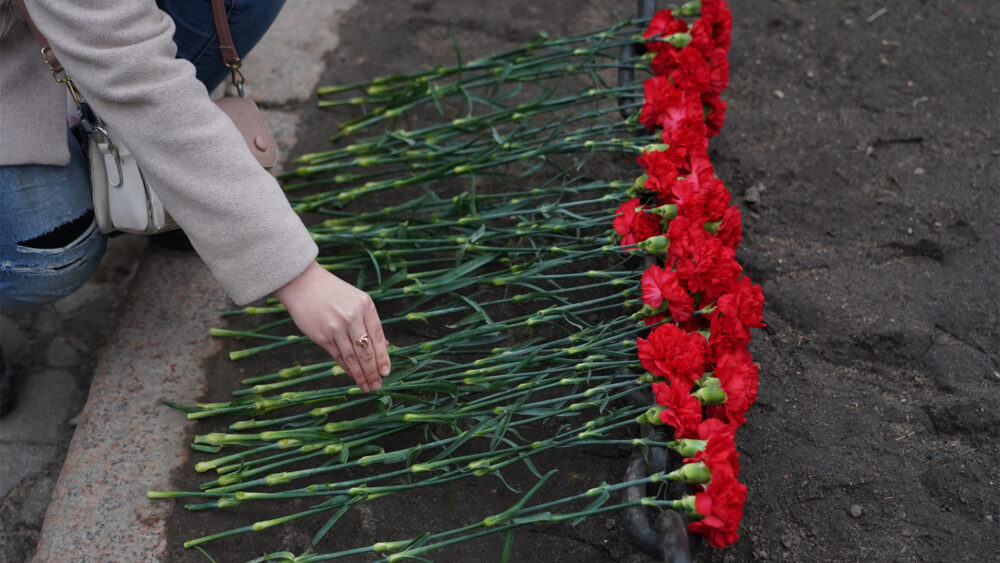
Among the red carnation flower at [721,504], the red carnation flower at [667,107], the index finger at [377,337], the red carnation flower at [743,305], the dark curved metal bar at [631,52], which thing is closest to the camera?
the red carnation flower at [721,504]

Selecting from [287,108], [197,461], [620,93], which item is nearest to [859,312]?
[620,93]

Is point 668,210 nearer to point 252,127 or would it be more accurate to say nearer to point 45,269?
point 252,127

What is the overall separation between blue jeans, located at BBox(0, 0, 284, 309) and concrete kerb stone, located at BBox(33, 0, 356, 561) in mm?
161

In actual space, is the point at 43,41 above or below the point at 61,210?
above

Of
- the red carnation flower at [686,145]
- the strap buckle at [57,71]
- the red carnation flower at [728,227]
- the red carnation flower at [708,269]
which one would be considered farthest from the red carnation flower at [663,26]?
the strap buckle at [57,71]

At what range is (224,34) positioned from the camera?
160 centimetres

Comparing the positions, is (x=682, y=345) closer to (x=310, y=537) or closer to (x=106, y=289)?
(x=310, y=537)

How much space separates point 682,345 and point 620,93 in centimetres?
80

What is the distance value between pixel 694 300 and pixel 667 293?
0.08 m

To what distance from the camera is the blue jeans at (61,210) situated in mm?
1488

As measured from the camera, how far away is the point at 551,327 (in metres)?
1.64

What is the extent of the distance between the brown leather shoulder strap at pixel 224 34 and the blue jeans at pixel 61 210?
44mm

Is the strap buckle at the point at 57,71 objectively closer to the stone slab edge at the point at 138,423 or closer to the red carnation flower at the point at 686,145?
the stone slab edge at the point at 138,423

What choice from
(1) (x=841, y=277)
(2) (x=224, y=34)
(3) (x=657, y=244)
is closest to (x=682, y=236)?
(3) (x=657, y=244)
